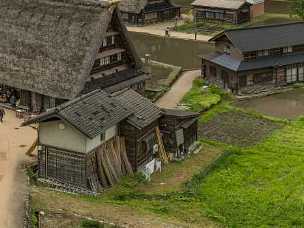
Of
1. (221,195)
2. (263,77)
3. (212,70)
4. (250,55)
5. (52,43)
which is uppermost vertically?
(52,43)

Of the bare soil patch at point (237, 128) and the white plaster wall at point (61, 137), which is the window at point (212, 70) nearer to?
the bare soil patch at point (237, 128)

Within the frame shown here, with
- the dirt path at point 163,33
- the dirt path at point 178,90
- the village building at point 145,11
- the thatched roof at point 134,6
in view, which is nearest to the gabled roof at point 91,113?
the dirt path at point 178,90

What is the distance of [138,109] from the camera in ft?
107

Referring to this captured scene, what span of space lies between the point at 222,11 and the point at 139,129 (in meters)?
41.8

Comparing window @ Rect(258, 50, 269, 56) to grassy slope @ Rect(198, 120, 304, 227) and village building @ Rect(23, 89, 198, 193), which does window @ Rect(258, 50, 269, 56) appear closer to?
grassy slope @ Rect(198, 120, 304, 227)

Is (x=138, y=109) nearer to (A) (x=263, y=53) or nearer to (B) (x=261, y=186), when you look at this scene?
(B) (x=261, y=186)

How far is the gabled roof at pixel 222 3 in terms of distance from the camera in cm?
6956

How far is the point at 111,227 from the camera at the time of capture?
23.6 meters

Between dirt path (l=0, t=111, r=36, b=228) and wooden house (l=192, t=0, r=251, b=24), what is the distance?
3662 centimetres

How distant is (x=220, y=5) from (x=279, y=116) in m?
30.2

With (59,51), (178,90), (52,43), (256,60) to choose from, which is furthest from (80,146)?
(256,60)

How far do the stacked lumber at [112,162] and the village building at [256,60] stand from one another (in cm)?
1770

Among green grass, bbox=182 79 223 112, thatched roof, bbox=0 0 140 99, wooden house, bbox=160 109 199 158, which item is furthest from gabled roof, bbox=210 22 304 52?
wooden house, bbox=160 109 199 158

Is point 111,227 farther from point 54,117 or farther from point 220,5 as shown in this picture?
point 220,5
